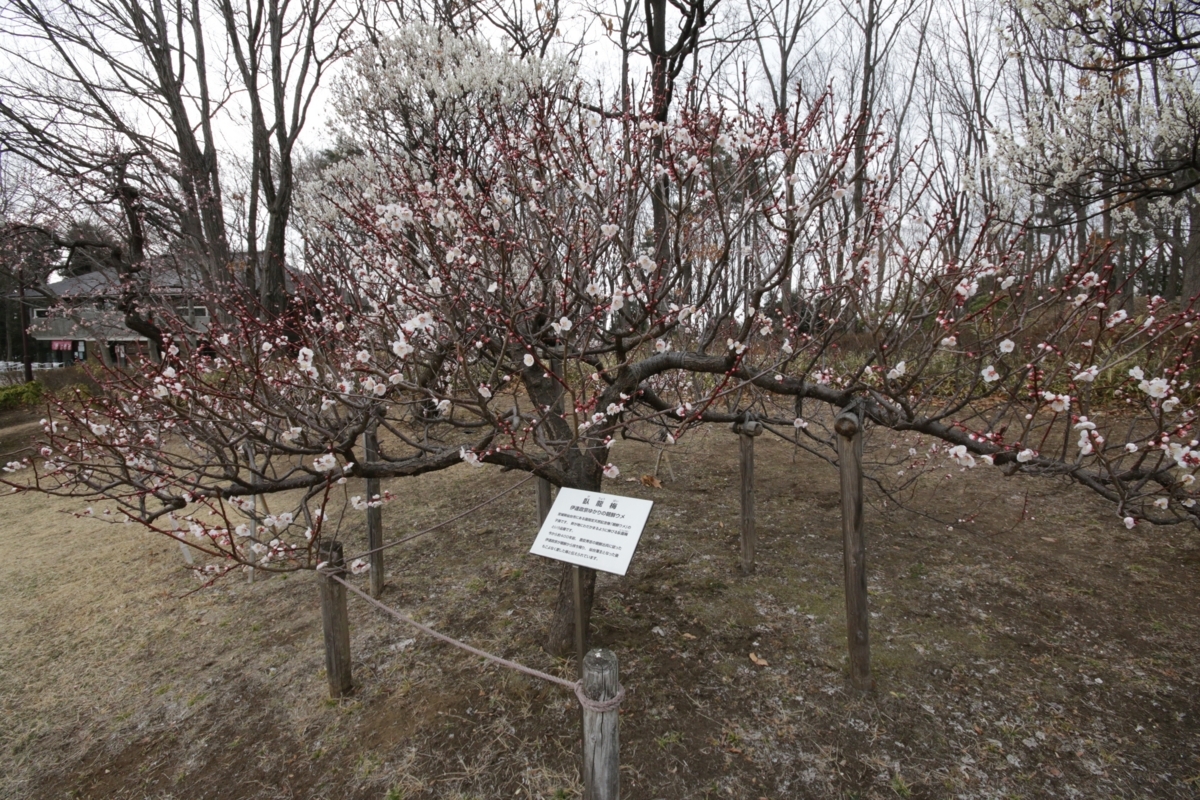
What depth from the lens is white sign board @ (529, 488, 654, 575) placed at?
2168 mm

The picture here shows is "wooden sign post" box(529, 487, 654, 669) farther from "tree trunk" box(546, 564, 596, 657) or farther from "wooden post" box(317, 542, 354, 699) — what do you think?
"wooden post" box(317, 542, 354, 699)

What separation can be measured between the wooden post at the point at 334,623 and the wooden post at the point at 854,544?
8.13 ft

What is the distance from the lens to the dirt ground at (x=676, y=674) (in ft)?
7.86

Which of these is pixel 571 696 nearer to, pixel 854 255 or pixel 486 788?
pixel 486 788

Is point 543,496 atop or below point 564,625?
atop

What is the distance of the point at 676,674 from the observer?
9.70 ft

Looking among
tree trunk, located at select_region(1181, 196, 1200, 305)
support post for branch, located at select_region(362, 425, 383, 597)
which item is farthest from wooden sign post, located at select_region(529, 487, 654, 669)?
tree trunk, located at select_region(1181, 196, 1200, 305)

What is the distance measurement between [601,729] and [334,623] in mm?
1798

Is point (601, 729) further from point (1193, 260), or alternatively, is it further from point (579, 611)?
point (1193, 260)

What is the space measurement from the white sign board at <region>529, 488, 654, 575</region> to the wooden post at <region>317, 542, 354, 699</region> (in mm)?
1141

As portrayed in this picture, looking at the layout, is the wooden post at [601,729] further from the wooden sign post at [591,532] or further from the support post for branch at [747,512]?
the support post for branch at [747,512]

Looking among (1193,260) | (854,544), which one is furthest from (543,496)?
(1193,260)

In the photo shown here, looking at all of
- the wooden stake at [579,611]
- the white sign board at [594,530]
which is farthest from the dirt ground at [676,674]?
the white sign board at [594,530]

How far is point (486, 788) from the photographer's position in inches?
93.1
